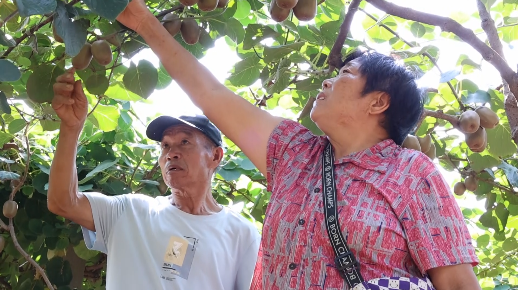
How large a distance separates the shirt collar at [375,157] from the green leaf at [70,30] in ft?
1.75

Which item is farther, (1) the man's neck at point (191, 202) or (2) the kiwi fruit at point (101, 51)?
(1) the man's neck at point (191, 202)

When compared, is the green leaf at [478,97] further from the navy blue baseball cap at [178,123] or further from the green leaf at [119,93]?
the green leaf at [119,93]

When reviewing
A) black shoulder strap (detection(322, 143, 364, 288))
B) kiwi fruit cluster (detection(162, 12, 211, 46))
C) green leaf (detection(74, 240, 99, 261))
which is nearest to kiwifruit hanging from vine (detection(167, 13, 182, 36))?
kiwi fruit cluster (detection(162, 12, 211, 46))

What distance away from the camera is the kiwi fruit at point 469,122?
1.73 metres

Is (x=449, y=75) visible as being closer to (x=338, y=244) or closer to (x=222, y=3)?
(x=222, y=3)

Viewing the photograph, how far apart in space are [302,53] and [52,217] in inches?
54.5

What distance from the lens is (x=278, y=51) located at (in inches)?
67.2

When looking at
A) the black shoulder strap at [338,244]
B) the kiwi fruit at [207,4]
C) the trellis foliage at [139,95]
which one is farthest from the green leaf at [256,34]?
the black shoulder strap at [338,244]

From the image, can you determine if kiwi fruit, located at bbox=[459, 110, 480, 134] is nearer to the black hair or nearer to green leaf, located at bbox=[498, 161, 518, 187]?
the black hair

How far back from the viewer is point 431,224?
102cm

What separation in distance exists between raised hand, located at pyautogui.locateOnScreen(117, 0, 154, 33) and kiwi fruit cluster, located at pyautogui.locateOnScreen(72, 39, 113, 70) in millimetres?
128

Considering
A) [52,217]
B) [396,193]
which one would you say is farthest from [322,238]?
[52,217]

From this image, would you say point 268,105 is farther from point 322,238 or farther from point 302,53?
point 322,238

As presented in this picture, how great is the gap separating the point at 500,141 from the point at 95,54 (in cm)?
138
